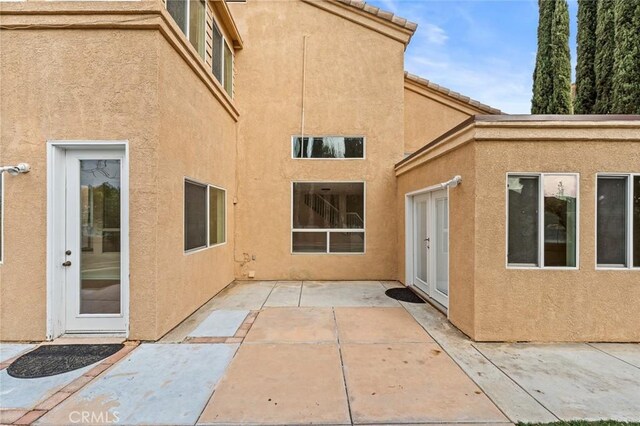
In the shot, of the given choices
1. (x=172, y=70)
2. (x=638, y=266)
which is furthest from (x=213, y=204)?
(x=638, y=266)

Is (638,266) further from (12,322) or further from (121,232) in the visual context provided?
(12,322)

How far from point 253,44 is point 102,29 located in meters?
4.70

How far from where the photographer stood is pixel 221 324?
4.90 metres

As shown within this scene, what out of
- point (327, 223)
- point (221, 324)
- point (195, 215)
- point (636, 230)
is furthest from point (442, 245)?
point (195, 215)

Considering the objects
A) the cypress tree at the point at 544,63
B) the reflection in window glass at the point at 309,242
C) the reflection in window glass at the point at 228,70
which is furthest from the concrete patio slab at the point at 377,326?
the cypress tree at the point at 544,63

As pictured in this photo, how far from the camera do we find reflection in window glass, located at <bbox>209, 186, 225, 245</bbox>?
256 inches

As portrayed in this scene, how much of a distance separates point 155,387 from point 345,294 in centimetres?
430

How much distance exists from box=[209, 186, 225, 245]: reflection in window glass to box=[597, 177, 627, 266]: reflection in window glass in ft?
22.5

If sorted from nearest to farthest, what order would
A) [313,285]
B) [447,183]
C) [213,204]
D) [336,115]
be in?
[447,183], [213,204], [313,285], [336,115]

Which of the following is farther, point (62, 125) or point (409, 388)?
point (62, 125)

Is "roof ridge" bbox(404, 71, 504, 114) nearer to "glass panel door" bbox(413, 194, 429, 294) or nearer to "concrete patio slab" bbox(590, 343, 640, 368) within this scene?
"glass panel door" bbox(413, 194, 429, 294)

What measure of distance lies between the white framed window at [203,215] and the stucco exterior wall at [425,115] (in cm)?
583

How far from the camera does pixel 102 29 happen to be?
4.29m

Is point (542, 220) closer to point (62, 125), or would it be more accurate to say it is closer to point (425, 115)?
point (425, 115)
